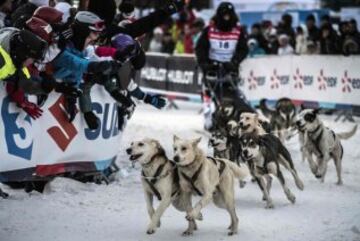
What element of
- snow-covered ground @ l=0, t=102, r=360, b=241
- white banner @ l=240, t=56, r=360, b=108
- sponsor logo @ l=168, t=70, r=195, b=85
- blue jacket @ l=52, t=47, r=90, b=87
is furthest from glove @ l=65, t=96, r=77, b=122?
sponsor logo @ l=168, t=70, r=195, b=85

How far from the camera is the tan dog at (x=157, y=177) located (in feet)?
19.5

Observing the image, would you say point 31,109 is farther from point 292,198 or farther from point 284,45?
point 284,45

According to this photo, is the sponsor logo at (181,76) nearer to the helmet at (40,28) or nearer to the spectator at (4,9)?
the spectator at (4,9)

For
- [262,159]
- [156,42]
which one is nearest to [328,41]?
[156,42]

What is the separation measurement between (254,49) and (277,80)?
1328 millimetres

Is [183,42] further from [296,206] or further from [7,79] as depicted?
[7,79]

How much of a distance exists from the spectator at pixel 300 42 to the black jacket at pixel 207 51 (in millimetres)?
4371

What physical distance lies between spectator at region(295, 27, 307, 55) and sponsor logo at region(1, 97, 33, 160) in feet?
32.7

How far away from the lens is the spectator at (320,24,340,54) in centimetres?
1463

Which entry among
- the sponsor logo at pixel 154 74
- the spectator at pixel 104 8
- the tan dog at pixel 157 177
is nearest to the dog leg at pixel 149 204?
the tan dog at pixel 157 177

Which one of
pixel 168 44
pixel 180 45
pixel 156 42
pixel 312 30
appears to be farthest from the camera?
pixel 156 42

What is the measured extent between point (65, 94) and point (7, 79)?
0.99 metres

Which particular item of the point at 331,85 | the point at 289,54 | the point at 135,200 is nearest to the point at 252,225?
the point at 135,200

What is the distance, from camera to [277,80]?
15109mm
